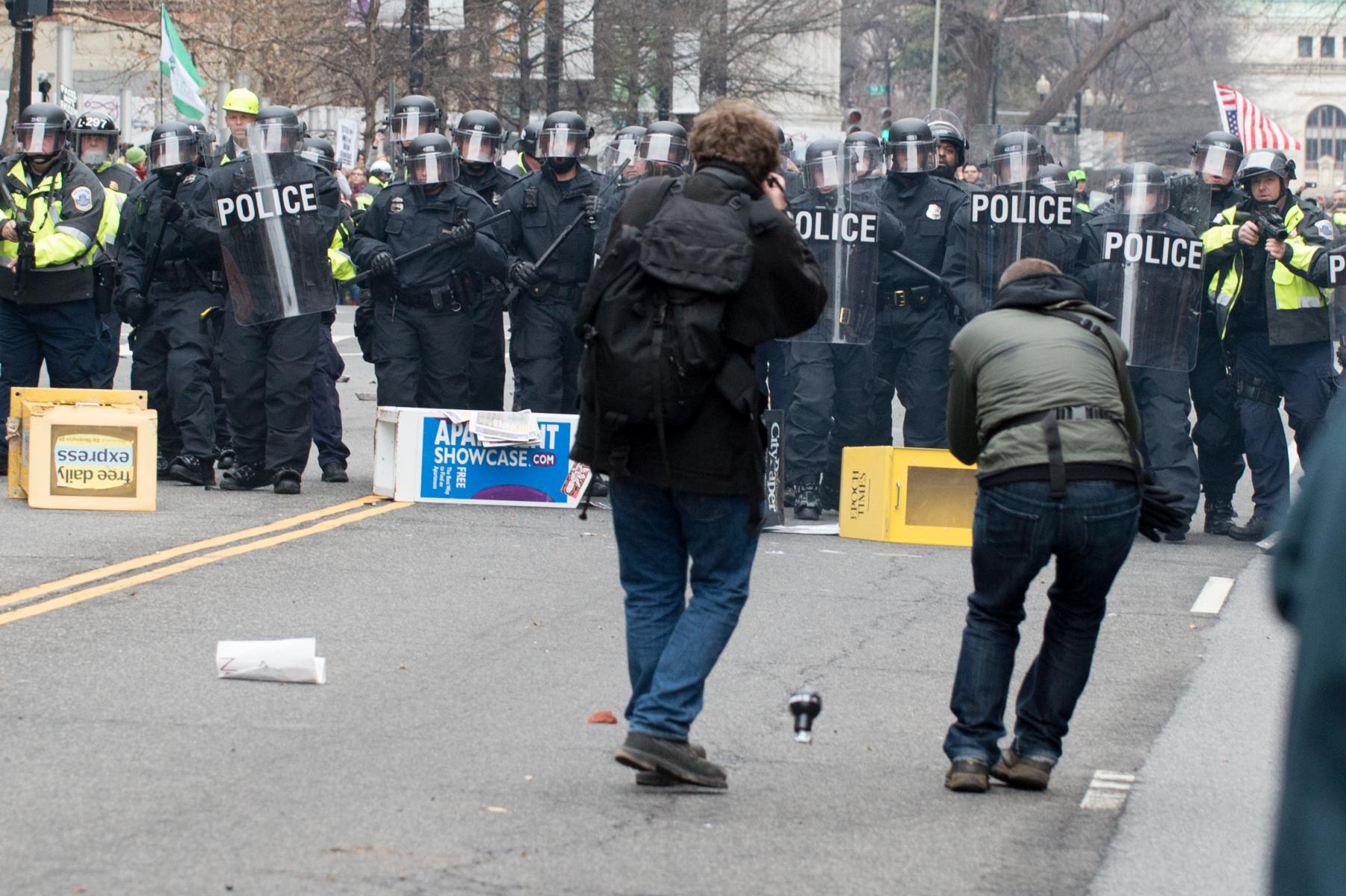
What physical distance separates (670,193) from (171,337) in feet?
23.3

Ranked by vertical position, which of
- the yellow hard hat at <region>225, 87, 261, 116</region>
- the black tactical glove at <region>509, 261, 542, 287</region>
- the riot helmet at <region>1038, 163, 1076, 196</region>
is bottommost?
the black tactical glove at <region>509, 261, 542, 287</region>

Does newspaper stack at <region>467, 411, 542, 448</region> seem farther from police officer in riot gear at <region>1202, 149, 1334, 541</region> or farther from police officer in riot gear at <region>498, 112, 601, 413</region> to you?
police officer in riot gear at <region>1202, 149, 1334, 541</region>

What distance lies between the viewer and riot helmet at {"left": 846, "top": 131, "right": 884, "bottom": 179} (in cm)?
1175

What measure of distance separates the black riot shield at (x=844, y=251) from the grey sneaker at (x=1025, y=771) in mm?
6106

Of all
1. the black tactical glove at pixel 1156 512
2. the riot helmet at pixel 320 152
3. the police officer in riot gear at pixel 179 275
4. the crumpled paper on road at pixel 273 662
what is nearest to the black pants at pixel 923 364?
the riot helmet at pixel 320 152

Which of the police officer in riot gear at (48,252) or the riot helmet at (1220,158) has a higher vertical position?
the riot helmet at (1220,158)

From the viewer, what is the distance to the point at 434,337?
1211cm

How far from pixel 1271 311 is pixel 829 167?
2.56 m

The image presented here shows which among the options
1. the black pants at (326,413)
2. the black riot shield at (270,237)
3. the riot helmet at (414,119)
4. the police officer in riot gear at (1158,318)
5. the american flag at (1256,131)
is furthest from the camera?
the american flag at (1256,131)

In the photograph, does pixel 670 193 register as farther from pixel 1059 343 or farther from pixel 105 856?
pixel 105 856

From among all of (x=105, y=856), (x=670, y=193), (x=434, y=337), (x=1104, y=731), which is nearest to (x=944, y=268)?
(x=434, y=337)

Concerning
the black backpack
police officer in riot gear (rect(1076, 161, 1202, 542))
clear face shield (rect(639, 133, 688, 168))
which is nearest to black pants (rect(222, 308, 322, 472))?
clear face shield (rect(639, 133, 688, 168))

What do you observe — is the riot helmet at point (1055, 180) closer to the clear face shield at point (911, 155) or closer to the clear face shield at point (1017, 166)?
the clear face shield at point (1017, 166)

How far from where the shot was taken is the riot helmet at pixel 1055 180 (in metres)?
11.5
